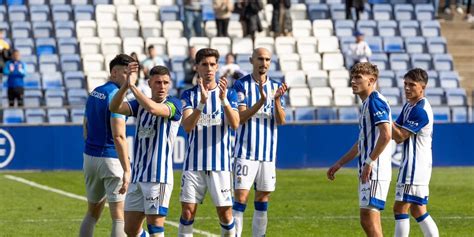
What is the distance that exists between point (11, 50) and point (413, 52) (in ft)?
38.5

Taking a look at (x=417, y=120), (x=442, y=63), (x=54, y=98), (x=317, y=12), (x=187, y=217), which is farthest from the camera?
(x=317, y=12)

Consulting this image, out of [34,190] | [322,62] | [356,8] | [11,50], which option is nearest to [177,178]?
[34,190]

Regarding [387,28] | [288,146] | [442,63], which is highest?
[387,28]

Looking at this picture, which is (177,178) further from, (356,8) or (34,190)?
(356,8)

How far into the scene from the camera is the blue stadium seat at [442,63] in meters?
36.0

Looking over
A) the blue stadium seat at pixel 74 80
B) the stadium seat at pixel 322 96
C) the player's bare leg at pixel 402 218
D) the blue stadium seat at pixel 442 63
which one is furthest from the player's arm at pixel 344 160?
the blue stadium seat at pixel 442 63

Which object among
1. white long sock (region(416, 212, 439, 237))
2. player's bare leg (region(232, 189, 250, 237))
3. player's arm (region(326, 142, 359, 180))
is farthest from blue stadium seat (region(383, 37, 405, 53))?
player's arm (region(326, 142, 359, 180))

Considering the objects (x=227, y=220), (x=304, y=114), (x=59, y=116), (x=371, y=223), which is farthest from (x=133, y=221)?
(x=304, y=114)

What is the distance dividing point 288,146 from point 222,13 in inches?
239

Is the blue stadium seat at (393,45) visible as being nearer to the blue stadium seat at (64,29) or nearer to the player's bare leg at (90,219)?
the blue stadium seat at (64,29)

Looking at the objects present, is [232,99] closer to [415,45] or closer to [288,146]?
[288,146]

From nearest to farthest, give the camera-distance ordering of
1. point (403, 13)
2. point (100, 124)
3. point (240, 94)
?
point (100, 124)
point (240, 94)
point (403, 13)

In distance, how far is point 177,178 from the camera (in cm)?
2673

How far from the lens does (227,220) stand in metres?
14.3
